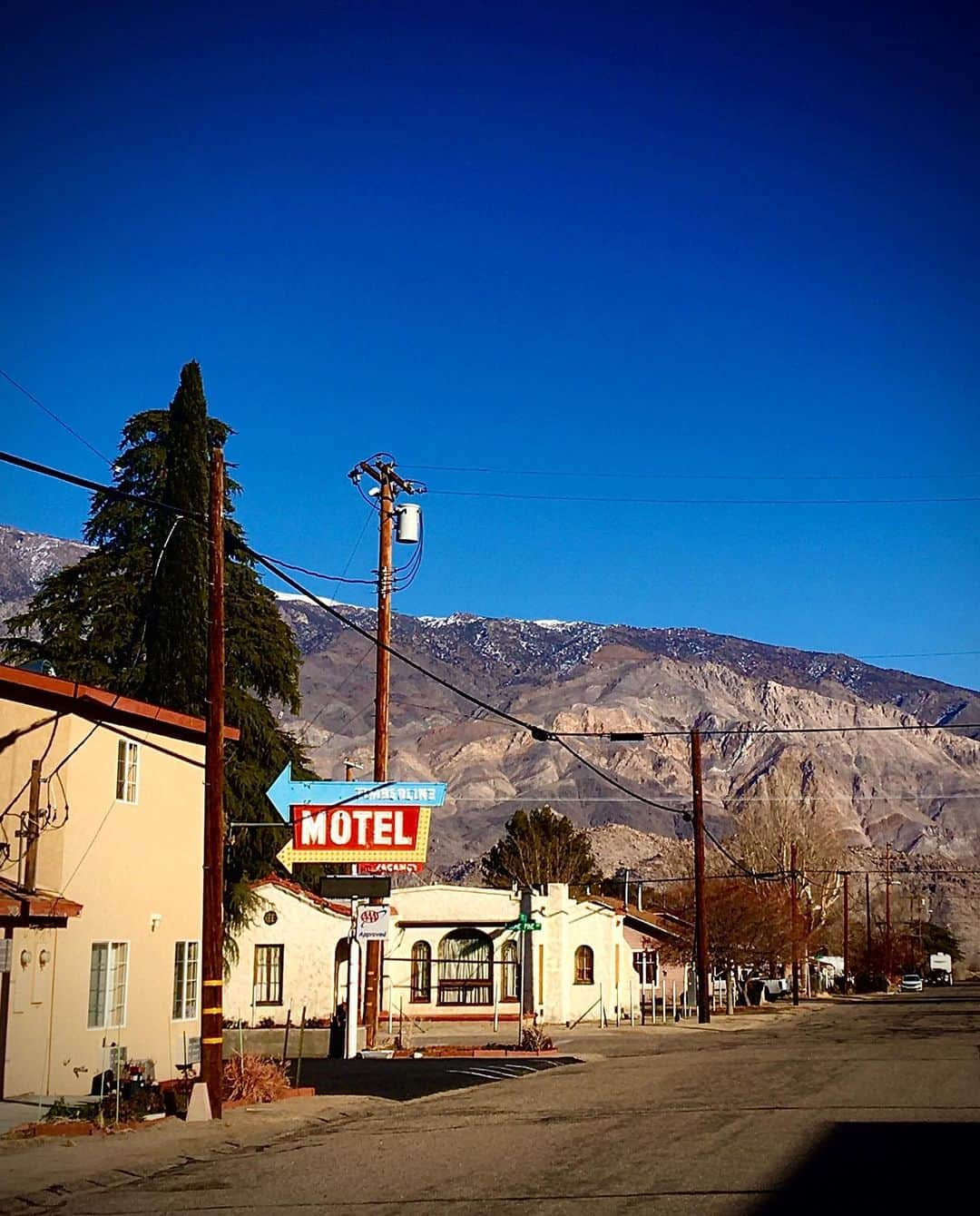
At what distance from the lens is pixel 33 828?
22.8m

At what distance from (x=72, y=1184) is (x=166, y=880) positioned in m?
12.5

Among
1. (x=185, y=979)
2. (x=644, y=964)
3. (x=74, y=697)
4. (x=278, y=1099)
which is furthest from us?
(x=644, y=964)

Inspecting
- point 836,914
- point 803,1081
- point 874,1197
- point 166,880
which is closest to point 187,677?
point 166,880

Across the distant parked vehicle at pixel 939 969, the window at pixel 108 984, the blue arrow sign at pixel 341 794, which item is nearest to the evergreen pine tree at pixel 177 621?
the blue arrow sign at pixel 341 794

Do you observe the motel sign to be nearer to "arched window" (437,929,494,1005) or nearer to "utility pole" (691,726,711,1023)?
"utility pole" (691,726,711,1023)

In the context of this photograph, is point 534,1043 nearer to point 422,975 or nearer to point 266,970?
point 266,970

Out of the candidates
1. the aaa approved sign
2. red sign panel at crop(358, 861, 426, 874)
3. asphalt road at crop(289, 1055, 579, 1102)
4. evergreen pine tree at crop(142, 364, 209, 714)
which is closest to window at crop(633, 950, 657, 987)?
asphalt road at crop(289, 1055, 579, 1102)

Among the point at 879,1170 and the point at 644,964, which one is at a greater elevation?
the point at 644,964

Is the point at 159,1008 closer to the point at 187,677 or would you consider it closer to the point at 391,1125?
the point at 391,1125

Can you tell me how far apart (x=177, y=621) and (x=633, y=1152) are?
25.9 metres

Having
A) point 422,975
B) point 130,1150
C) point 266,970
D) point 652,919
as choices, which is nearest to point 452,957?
point 422,975

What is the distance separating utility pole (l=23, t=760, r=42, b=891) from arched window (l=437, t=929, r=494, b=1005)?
110 ft

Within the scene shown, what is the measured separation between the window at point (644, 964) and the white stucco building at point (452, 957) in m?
4.64

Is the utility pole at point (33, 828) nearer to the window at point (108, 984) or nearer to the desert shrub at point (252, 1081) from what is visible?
the window at point (108, 984)
